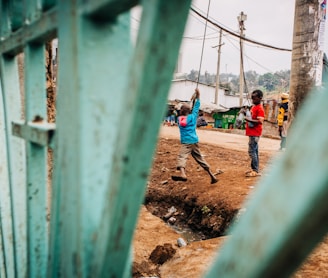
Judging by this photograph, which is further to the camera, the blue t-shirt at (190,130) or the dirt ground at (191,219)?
the blue t-shirt at (190,130)

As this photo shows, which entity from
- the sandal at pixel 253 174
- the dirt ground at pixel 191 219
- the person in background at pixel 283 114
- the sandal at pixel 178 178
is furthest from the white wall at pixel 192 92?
the sandal at pixel 253 174

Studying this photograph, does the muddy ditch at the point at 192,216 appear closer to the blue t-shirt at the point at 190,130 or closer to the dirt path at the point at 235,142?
the blue t-shirt at the point at 190,130

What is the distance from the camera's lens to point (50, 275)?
A: 2.82 feet

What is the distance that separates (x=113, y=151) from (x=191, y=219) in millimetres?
4353

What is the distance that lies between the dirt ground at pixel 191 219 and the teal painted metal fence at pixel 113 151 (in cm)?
213

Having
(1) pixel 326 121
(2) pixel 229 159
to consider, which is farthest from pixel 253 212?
(2) pixel 229 159

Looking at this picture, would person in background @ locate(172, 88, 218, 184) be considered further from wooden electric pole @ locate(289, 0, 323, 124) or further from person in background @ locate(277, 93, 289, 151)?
person in background @ locate(277, 93, 289, 151)

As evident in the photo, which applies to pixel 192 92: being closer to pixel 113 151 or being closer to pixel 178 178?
pixel 178 178

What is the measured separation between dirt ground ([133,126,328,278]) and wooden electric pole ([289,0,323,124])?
46.7 inches

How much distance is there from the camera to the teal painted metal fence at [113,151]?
1.15 ft

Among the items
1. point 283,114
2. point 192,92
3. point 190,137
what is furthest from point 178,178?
point 192,92

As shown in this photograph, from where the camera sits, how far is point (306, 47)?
2688 mm

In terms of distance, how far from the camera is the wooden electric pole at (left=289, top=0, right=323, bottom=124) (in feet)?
8.71

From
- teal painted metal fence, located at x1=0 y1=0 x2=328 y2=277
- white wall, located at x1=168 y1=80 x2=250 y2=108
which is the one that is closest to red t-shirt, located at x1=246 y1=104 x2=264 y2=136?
teal painted metal fence, located at x1=0 y1=0 x2=328 y2=277
